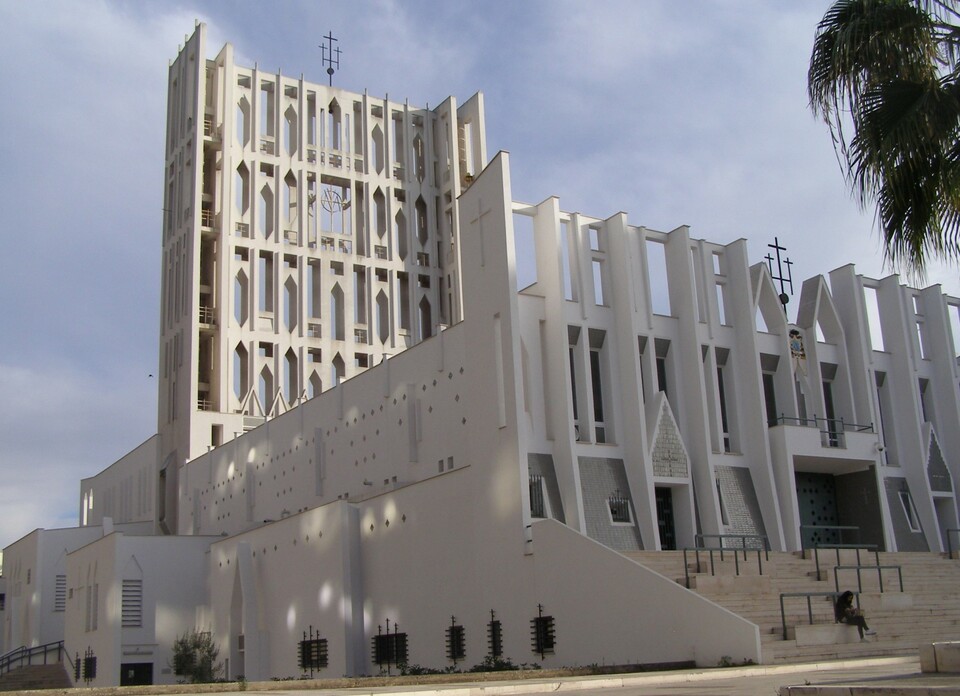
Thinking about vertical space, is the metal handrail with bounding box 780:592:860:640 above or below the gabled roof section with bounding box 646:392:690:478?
below

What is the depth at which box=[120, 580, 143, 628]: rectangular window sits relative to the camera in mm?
35281

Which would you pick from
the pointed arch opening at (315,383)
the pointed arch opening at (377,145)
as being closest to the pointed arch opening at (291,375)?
the pointed arch opening at (315,383)

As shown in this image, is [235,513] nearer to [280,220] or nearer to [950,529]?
[280,220]

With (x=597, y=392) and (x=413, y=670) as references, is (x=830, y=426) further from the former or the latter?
(x=413, y=670)

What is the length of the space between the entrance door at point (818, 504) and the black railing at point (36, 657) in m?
29.2

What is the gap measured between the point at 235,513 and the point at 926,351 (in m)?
25.2

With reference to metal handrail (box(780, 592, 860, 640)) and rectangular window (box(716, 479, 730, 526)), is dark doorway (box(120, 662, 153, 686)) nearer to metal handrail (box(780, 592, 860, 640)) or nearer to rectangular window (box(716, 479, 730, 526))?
rectangular window (box(716, 479, 730, 526))

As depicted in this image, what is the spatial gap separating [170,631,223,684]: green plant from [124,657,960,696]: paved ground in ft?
60.9

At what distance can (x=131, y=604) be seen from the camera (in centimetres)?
3550

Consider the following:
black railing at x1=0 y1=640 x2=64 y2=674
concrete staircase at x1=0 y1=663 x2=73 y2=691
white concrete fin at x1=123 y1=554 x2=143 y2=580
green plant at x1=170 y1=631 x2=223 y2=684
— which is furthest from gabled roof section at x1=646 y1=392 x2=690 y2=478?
black railing at x1=0 y1=640 x2=64 y2=674

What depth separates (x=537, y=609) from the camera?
21.7 m

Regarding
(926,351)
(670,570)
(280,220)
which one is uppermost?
(280,220)

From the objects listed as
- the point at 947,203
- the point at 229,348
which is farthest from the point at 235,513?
the point at 947,203

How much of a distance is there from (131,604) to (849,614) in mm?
24819
